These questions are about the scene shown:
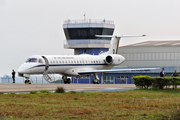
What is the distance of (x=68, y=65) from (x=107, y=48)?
21.9m

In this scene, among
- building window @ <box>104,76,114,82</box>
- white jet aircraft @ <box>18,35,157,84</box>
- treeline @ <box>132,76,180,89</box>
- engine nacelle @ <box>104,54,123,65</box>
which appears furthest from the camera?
building window @ <box>104,76,114,82</box>

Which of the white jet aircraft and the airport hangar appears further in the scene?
the airport hangar

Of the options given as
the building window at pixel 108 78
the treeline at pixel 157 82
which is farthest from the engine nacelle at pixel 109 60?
the treeline at pixel 157 82

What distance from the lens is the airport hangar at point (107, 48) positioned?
63.6 meters

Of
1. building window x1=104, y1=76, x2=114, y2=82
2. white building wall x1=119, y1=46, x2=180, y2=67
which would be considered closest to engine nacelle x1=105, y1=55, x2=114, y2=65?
building window x1=104, y1=76, x2=114, y2=82

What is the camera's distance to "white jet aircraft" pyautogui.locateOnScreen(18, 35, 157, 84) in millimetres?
40094

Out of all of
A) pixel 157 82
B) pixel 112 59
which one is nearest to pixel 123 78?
pixel 112 59

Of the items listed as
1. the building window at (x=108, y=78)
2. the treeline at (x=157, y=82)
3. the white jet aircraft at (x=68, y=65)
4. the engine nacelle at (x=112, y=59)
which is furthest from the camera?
the building window at (x=108, y=78)

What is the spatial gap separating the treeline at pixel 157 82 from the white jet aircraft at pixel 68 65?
52.3 feet

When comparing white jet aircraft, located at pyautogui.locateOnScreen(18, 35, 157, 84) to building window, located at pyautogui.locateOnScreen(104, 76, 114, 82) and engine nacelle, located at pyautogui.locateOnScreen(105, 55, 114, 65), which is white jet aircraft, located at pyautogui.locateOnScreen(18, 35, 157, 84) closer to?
engine nacelle, located at pyautogui.locateOnScreen(105, 55, 114, 65)

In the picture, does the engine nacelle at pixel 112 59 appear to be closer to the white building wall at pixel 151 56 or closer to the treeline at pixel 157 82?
the white building wall at pixel 151 56

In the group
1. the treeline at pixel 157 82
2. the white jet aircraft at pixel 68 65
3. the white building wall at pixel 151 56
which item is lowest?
the treeline at pixel 157 82

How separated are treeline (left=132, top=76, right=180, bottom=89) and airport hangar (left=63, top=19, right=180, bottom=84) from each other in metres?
36.1

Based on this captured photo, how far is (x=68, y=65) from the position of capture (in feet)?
146
